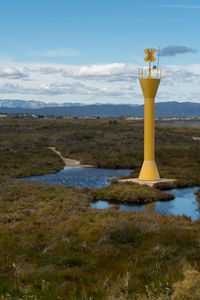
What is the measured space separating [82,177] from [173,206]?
1272 centimetres

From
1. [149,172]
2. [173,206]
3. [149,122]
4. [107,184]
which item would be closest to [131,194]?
[173,206]

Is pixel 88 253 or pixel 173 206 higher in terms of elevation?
pixel 88 253

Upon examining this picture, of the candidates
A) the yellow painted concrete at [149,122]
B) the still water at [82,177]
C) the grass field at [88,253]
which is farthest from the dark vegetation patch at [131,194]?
the still water at [82,177]

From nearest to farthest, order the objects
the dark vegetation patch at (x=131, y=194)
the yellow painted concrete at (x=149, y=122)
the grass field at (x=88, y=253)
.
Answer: the grass field at (x=88, y=253), the dark vegetation patch at (x=131, y=194), the yellow painted concrete at (x=149, y=122)

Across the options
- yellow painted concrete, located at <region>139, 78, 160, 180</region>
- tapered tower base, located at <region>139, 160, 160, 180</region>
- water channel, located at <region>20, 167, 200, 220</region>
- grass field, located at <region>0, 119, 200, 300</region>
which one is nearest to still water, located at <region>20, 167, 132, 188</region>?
water channel, located at <region>20, 167, 200, 220</region>

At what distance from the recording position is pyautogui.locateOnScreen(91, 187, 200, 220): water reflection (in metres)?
20.5

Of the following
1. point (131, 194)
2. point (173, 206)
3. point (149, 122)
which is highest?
point (149, 122)

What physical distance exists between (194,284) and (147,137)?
19569 millimetres

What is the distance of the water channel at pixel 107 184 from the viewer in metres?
21.1

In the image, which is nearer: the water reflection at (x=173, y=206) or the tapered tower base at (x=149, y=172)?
the water reflection at (x=173, y=206)

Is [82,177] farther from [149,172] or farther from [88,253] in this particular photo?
[88,253]

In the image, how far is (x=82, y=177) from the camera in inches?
1310

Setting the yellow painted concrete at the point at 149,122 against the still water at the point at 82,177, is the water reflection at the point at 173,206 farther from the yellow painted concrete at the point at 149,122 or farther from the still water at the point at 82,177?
the still water at the point at 82,177

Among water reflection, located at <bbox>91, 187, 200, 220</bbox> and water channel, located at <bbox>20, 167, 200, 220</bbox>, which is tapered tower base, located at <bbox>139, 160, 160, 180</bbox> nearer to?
water channel, located at <bbox>20, 167, 200, 220</bbox>
